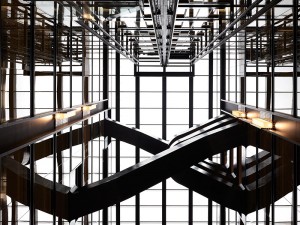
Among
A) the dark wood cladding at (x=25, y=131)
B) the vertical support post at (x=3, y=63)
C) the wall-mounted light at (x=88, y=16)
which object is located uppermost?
the wall-mounted light at (x=88, y=16)

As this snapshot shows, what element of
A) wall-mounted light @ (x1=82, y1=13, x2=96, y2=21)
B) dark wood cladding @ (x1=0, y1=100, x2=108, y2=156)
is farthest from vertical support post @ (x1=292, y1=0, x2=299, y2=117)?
dark wood cladding @ (x1=0, y1=100, x2=108, y2=156)

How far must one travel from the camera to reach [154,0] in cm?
826

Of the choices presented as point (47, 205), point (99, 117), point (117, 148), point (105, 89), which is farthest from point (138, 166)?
point (117, 148)

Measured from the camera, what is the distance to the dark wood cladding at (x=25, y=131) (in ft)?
23.5

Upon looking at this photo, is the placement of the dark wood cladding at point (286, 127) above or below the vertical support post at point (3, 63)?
below

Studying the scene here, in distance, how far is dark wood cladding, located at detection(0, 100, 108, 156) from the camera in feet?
23.5

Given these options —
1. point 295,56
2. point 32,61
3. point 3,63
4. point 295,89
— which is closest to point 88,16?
point 32,61

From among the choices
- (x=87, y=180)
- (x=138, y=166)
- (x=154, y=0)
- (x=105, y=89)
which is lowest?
(x=87, y=180)

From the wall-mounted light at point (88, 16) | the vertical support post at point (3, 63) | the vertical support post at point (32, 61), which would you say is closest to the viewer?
the vertical support post at point (3, 63)

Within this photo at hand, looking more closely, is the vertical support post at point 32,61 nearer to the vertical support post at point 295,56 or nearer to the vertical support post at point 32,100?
the vertical support post at point 32,100

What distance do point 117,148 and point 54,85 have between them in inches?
609

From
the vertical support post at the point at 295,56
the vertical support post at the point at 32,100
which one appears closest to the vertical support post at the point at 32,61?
the vertical support post at the point at 32,100

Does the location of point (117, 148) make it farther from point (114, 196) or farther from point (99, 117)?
point (114, 196)

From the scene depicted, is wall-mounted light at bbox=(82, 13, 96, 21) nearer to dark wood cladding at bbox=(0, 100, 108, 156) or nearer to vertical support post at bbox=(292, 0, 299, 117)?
dark wood cladding at bbox=(0, 100, 108, 156)
